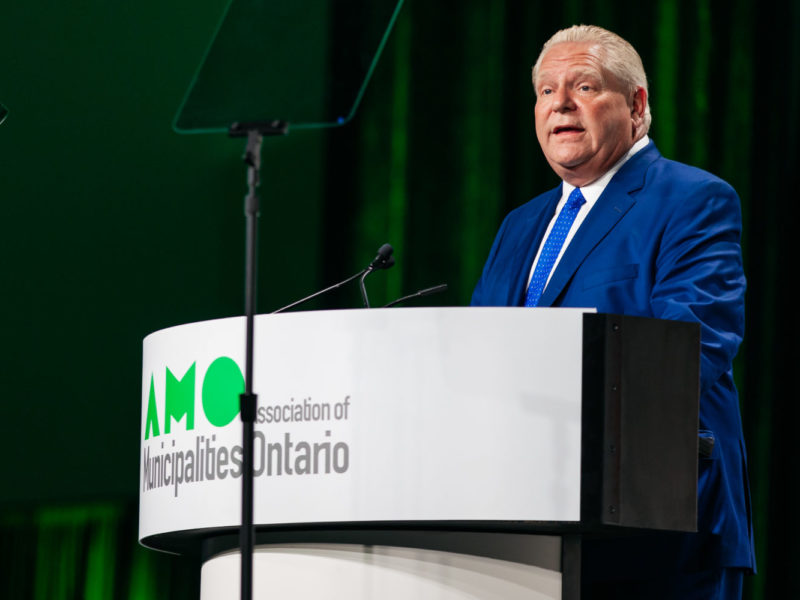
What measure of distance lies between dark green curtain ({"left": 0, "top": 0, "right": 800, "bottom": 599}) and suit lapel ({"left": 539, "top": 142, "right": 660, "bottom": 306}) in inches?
88.1

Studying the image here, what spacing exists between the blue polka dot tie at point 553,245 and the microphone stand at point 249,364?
0.81 meters

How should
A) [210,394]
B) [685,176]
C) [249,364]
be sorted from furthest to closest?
[685,176]
[210,394]
[249,364]

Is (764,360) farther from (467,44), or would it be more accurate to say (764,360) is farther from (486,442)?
(486,442)

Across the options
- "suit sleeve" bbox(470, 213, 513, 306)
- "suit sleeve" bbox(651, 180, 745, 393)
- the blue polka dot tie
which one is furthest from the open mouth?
"suit sleeve" bbox(651, 180, 745, 393)

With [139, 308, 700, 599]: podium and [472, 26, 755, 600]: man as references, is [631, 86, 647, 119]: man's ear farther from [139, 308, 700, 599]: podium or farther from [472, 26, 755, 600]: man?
[139, 308, 700, 599]: podium

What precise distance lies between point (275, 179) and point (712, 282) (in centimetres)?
292

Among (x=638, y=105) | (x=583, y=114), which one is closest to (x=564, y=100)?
(x=583, y=114)

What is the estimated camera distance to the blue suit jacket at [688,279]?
7.86ft

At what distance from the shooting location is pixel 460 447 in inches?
84.7

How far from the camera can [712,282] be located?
2.47m

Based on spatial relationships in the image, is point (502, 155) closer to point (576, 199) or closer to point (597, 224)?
point (576, 199)

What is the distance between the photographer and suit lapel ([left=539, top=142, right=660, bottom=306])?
2650 millimetres

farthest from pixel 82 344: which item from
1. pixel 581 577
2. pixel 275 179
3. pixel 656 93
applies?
pixel 581 577

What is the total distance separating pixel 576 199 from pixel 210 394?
3.12 ft
